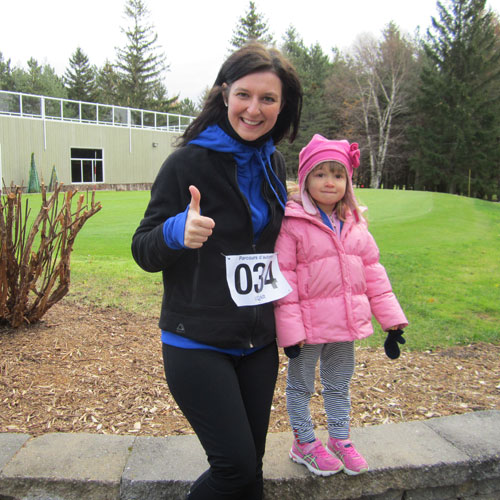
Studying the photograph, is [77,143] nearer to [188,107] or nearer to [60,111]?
[60,111]

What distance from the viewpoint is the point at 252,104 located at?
2.09 m

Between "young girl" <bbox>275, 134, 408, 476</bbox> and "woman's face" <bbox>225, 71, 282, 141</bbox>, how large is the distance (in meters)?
0.49

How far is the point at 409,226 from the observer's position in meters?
12.1

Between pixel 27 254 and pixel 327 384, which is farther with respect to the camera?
pixel 27 254

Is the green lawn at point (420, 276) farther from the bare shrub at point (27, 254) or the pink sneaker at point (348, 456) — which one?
the pink sneaker at point (348, 456)

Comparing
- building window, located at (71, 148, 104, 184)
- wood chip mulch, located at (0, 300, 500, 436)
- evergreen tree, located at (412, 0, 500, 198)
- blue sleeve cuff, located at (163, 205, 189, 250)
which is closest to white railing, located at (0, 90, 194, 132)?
building window, located at (71, 148, 104, 184)

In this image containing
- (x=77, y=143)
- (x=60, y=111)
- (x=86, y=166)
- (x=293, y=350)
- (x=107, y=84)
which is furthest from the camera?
(x=107, y=84)

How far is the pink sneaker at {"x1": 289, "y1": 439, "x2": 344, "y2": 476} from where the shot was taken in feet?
8.09

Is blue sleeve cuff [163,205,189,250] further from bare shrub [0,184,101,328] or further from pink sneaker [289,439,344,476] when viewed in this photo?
bare shrub [0,184,101,328]

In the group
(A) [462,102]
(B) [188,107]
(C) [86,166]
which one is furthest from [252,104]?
(B) [188,107]

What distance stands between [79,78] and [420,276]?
64646 millimetres

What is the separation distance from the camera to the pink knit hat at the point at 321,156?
2512mm

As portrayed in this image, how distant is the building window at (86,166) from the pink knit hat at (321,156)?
30808mm

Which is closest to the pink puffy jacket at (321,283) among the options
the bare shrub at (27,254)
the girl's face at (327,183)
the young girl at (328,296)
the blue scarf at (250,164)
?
the young girl at (328,296)
